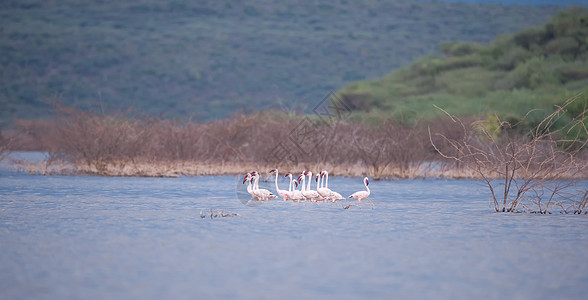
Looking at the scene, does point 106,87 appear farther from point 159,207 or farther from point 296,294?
point 296,294

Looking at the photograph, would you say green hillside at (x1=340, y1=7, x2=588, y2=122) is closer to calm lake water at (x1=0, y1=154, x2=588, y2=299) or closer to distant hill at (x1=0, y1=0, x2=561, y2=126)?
distant hill at (x1=0, y1=0, x2=561, y2=126)

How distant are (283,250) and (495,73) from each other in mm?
42023

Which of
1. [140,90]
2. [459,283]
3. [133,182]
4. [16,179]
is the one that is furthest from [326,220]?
[140,90]

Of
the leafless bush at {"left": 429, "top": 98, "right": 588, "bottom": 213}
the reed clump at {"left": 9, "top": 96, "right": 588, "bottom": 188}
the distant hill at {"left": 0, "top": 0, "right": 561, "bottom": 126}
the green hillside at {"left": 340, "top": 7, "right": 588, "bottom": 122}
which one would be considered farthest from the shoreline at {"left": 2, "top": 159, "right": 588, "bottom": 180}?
the distant hill at {"left": 0, "top": 0, "right": 561, "bottom": 126}

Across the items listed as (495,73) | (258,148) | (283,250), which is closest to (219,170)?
(258,148)

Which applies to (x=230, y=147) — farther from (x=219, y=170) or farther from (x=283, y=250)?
(x=283, y=250)

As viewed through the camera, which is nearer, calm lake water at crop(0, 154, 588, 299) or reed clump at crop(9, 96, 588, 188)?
calm lake water at crop(0, 154, 588, 299)

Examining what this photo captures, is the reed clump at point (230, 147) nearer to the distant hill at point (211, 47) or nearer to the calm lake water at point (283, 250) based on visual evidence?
the calm lake water at point (283, 250)

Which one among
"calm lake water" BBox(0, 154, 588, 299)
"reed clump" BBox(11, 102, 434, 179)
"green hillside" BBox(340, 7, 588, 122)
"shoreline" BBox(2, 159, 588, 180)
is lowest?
"calm lake water" BBox(0, 154, 588, 299)

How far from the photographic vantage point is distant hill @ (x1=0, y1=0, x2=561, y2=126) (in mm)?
57406

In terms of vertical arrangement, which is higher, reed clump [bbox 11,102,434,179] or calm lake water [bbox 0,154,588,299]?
reed clump [bbox 11,102,434,179]

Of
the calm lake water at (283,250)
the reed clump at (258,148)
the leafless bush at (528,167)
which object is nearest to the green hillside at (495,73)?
the leafless bush at (528,167)

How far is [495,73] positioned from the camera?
159 feet

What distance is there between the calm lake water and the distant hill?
1507 inches
